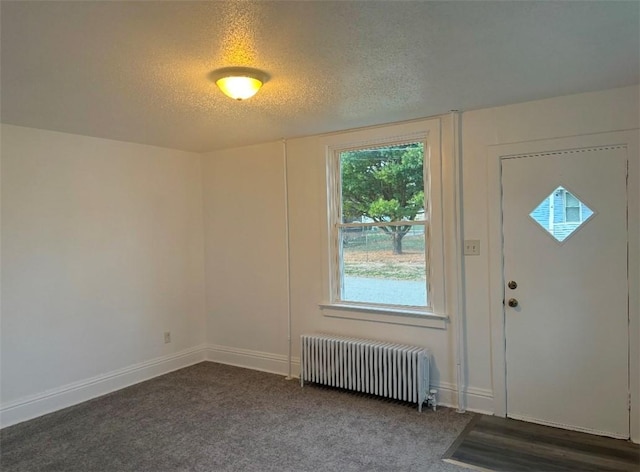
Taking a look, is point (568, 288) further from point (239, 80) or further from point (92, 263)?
point (92, 263)

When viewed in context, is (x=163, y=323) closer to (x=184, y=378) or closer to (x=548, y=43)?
(x=184, y=378)

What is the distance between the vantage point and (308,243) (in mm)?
4434

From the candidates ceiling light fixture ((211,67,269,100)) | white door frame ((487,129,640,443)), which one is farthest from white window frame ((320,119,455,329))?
ceiling light fixture ((211,67,269,100))

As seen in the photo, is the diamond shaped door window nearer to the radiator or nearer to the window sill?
the window sill

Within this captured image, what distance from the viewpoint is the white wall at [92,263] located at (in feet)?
11.7

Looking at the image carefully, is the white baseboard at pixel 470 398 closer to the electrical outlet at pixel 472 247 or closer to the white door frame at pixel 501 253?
→ the white door frame at pixel 501 253

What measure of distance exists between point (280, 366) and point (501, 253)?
2540mm

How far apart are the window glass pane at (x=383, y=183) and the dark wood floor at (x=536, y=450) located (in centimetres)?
181

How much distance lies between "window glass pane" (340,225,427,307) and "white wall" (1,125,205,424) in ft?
6.39

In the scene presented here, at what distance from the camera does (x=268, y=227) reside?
470 centimetres

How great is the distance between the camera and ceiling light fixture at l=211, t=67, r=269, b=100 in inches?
99.5

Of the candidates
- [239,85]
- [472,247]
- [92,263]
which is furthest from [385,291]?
[92,263]

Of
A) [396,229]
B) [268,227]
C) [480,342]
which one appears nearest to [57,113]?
[268,227]

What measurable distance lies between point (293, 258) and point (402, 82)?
2.27 meters
